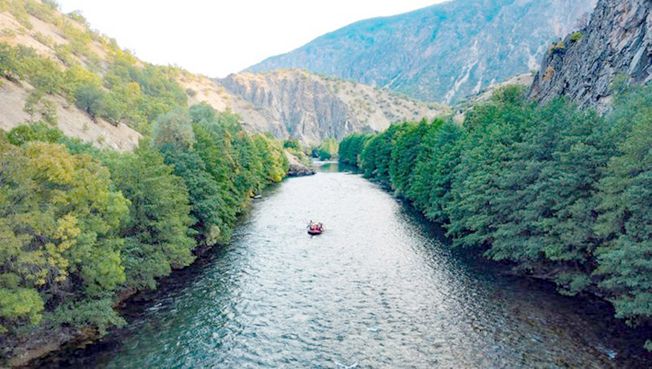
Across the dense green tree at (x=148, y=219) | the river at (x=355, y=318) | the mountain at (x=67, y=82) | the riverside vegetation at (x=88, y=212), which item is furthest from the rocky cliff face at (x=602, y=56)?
the mountain at (x=67, y=82)

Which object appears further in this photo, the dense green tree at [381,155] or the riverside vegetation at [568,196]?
the dense green tree at [381,155]

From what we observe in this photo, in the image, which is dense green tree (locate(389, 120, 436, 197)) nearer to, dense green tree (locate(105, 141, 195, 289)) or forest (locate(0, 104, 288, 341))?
forest (locate(0, 104, 288, 341))

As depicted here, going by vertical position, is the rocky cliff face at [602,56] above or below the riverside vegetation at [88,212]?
above

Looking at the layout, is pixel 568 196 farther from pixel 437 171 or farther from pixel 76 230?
pixel 76 230

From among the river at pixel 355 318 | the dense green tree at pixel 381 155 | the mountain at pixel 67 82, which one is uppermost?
the mountain at pixel 67 82

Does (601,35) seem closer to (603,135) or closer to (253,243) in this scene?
(603,135)

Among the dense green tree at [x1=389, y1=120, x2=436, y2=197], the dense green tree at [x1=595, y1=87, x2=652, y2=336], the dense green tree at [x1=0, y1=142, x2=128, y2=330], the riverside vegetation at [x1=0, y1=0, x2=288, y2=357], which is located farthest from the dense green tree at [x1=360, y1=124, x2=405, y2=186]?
the dense green tree at [x1=0, y1=142, x2=128, y2=330]

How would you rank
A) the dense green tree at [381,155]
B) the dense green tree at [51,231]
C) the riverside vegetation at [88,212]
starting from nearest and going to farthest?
1. the dense green tree at [51,231]
2. the riverside vegetation at [88,212]
3. the dense green tree at [381,155]

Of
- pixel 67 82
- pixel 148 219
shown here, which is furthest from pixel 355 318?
pixel 67 82

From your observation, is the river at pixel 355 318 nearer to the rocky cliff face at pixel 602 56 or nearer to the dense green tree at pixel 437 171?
the dense green tree at pixel 437 171
